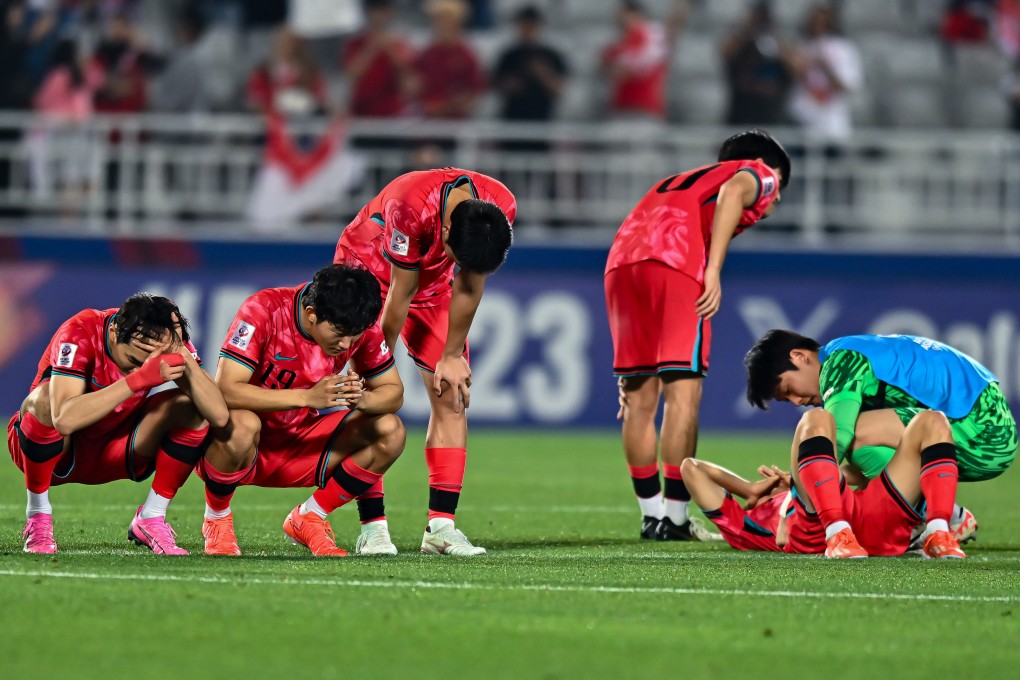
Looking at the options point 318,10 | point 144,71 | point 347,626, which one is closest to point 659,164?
point 318,10

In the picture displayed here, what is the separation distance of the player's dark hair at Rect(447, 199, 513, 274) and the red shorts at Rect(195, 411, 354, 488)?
91 centimetres

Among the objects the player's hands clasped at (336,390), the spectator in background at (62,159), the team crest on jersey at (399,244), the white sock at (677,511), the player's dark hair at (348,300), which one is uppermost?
the spectator in background at (62,159)

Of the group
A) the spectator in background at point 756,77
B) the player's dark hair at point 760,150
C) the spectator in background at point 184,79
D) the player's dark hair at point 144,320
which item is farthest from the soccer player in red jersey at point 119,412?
the spectator in background at point 756,77

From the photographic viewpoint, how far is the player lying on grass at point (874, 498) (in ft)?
22.4

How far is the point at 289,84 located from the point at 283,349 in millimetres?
9865

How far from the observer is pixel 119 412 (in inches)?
266

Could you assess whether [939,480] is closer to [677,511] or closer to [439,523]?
[677,511]

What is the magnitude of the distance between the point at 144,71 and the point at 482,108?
3547 millimetres

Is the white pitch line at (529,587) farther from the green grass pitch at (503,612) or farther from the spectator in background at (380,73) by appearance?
the spectator in background at (380,73)

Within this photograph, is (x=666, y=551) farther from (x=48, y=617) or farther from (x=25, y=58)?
(x=25, y=58)

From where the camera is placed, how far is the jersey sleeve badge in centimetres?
661

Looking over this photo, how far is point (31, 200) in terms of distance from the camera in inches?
610

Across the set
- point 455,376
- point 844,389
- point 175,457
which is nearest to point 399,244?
point 455,376

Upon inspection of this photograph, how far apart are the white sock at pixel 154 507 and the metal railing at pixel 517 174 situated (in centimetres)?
876
